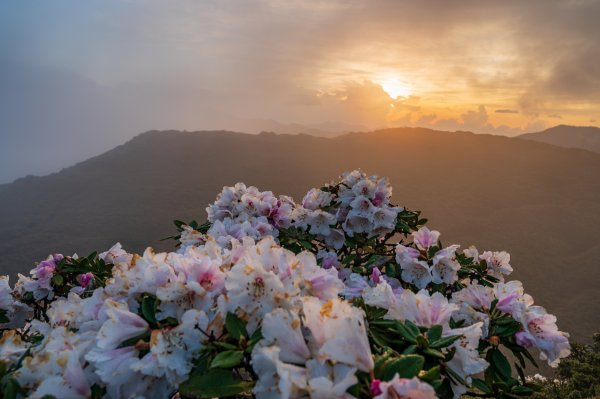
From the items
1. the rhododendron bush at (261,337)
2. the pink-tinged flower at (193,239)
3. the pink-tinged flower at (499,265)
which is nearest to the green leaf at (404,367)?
the rhododendron bush at (261,337)

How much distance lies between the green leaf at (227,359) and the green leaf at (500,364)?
1.70 metres

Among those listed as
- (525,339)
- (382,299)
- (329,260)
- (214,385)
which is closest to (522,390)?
(525,339)

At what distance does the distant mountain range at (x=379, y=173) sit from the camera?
24.5 metres

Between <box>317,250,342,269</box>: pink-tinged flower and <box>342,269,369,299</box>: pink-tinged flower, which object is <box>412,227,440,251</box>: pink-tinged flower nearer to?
<box>317,250,342,269</box>: pink-tinged flower

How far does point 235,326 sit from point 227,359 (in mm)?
138

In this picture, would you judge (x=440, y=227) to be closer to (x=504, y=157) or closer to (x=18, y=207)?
(x=504, y=157)

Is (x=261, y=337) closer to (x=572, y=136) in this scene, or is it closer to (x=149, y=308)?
(x=149, y=308)

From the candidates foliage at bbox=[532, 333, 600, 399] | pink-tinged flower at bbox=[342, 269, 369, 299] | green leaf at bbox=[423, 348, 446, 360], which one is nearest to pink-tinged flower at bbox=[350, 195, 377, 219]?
pink-tinged flower at bbox=[342, 269, 369, 299]

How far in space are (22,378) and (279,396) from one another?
36.3 inches

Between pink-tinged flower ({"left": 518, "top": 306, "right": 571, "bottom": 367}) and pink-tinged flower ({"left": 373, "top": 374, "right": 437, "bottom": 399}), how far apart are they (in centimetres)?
151

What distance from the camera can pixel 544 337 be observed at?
243 cm

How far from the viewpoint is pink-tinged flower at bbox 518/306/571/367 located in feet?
7.88

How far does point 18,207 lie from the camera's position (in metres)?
43.0

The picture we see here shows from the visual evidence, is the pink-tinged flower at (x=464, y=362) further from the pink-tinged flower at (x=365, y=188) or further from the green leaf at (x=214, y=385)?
the pink-tinged flower at (x=365, y=188)
